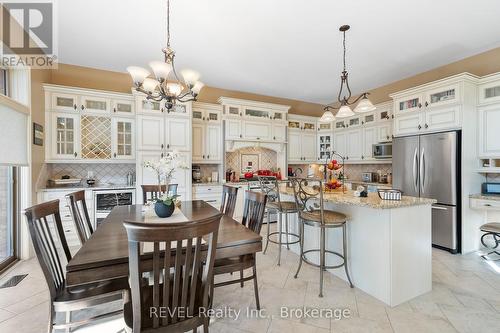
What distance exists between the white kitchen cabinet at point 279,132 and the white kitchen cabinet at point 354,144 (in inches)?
60.7

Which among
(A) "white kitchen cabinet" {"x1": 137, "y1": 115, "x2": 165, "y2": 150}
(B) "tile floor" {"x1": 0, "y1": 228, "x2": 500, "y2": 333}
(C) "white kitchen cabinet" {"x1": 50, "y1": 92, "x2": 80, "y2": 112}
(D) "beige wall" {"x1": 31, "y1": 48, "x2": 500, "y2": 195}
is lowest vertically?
(B) "tile floor" {"x1": 0, "y1": 228, "x2": 500, "y2": 333}

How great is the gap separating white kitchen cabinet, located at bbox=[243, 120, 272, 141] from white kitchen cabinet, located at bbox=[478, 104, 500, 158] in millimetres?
3511

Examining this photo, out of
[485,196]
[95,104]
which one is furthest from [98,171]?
[485,196]

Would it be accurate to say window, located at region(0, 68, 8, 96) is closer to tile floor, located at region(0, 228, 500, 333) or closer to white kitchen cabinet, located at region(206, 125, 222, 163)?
tile floor, located at region(0, 228, 500, 333)

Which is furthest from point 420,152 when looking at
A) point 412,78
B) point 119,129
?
point 119,129

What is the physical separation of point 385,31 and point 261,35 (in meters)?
1.57

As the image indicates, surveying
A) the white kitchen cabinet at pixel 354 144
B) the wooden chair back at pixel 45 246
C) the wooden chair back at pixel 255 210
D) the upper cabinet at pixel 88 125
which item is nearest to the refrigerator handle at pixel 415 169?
the white kitchen cabinet at pixel 354 144

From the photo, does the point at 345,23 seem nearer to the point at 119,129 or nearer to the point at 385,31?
the point at 385,31

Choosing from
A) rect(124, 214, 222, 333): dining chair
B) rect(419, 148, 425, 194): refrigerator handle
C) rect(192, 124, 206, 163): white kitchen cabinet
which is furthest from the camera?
rect(192, 124, 206, 163): white kitchen cabinet

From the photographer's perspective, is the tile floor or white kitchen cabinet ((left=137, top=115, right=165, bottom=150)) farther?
white kitchen cabinet ((left=137, top=115, right=165, bottom=150))

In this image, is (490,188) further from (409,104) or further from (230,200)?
(230,200)

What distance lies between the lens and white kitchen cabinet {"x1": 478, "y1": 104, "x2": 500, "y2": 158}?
3.14 meters

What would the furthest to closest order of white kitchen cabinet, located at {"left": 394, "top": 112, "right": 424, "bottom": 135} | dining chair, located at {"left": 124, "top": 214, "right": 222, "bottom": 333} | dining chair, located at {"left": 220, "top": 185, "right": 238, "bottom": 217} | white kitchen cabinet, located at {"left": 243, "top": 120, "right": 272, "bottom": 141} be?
white kitchen cabinet, located at {"left": 243, "top": 120, "right": 272, "bottom": 141}
white kitchen cabinet, located at {"left": 394, "top": 112, "right": 424, "bottom": 135}
dining chair, located at {"left": 220, "top": 185, "right": 238, "bottom": 217}
dining chair, located at {"left": 124, "top": 214, "right": 222, "bottom": 333}

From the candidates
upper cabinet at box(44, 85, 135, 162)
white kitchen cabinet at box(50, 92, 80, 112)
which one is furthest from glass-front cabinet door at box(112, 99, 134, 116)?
white kitchen cabinet at box(50, 92, 80, 112)
